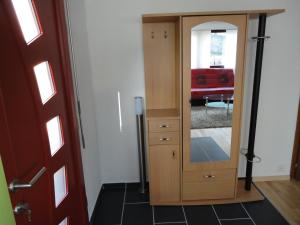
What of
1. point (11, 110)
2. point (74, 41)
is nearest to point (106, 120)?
point (74, 41)

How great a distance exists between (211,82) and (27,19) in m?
1.59

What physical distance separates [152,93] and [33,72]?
4.62 feet

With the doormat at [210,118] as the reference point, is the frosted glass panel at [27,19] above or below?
above

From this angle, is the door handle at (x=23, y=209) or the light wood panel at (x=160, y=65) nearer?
the door handle at (x=23, y=209)

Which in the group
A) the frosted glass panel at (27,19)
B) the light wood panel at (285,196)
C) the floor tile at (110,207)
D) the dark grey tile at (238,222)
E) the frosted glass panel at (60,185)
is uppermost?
the frosted glass panel at (27,19)

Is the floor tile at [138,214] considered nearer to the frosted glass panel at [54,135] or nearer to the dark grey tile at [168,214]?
the dark grey tile at [168,214]

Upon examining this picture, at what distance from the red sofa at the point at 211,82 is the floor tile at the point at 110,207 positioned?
→ 4.58 feet

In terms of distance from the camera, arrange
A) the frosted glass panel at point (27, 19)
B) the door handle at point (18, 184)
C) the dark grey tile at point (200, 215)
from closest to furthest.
A: the door handle at point (18, 184)
the frosted glass panel at point (27, 19)
the dark grey tile at point (200, 215)

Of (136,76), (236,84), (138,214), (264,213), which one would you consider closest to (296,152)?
(264,213)

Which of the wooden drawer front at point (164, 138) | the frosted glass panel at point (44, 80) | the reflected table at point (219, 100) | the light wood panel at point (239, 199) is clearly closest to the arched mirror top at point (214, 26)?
the reflected table at point (219, 100)

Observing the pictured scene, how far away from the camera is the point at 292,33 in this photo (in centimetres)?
231

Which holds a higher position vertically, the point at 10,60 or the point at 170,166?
the point at 10,60

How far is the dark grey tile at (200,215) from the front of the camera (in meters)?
2.09

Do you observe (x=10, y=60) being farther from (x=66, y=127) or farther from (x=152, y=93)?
(x=152, y=93)
